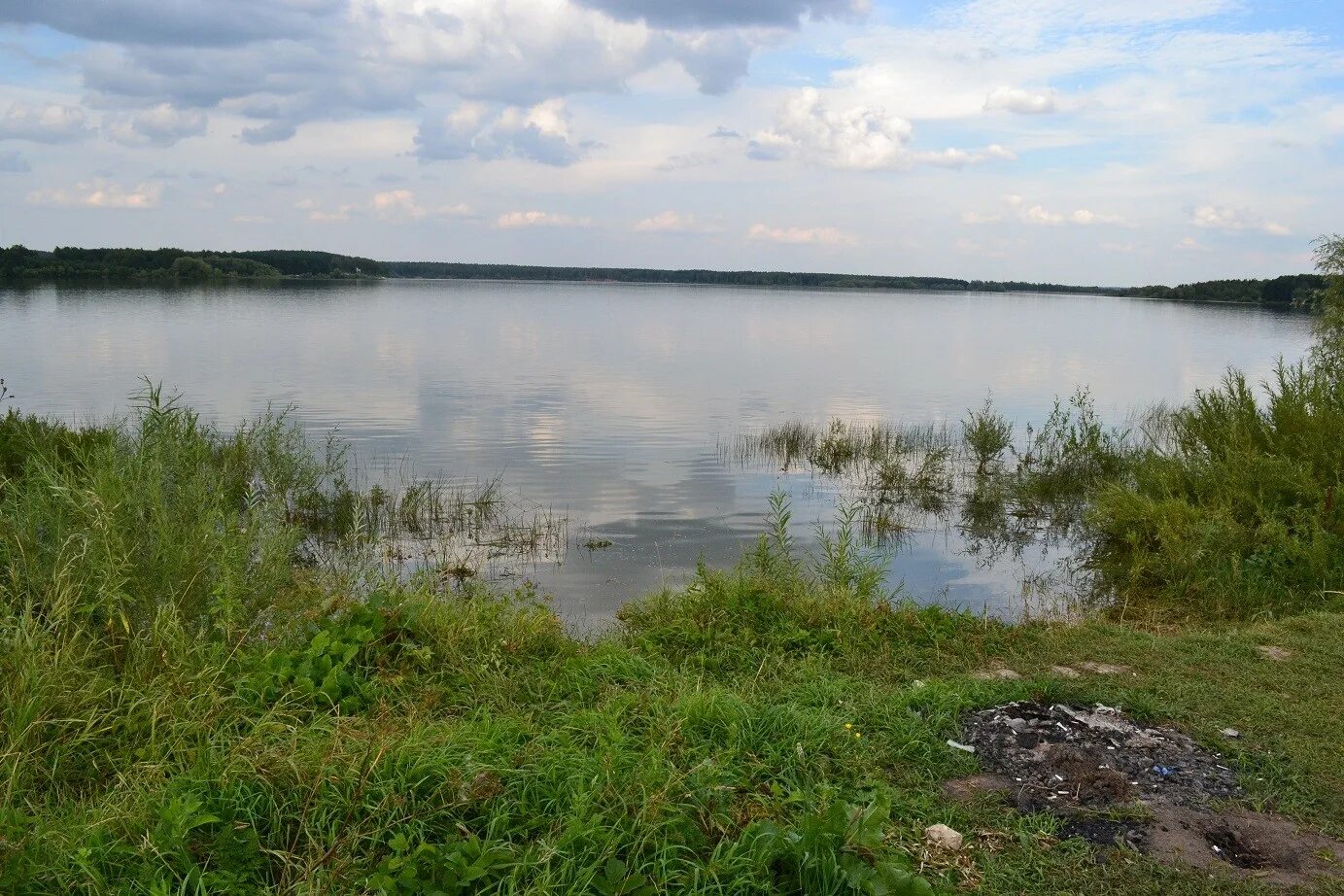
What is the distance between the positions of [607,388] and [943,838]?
77.7 ft

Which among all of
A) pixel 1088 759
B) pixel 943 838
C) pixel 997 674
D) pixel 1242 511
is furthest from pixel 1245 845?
pixel 1242 511

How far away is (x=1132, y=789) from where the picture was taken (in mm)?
4184

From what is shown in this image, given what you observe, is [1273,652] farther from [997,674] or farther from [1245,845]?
[1245,845]

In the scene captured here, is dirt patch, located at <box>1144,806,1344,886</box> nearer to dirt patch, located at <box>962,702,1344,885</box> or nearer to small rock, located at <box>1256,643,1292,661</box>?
dirt patch, located at <box>962,702,1344,885</box>

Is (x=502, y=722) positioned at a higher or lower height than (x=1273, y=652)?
higher

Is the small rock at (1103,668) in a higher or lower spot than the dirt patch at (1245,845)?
lower

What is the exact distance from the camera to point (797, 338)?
50688mm

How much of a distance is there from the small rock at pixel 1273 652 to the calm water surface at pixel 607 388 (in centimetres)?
314

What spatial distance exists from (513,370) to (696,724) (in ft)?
89.8

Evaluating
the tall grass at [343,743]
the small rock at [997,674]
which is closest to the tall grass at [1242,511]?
the small rock at [997,674]

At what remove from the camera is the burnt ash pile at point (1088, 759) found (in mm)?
4145

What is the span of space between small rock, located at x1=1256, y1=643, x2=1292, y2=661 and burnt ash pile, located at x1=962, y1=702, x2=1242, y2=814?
2091mm

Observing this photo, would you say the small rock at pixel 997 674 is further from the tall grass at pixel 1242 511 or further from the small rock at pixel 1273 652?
the tall grass at pixel 1242 511

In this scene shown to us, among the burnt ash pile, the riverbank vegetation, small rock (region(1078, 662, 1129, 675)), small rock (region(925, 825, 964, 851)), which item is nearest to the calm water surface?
the riverbank vegetation
